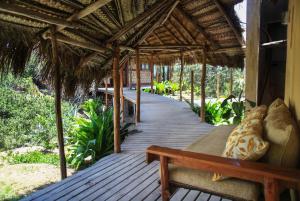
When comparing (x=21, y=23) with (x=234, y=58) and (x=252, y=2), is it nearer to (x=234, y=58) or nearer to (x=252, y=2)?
(x=252, y=2)

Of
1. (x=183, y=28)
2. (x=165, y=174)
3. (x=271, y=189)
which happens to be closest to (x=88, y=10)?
(x=165, y=174)

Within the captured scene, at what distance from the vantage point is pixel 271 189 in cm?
143

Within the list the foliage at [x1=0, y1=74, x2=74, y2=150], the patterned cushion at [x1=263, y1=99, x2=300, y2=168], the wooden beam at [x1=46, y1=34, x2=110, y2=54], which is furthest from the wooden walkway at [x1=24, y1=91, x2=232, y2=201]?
the foliage at [x1=0, y1=74, x2=74, y2=150]

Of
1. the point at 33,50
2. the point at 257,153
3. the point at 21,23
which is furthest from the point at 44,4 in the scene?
the point at 257,153

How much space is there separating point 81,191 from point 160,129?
306 centimetres

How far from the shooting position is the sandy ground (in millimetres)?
4996

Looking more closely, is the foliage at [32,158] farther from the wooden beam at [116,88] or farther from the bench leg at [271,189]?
the bench leg at [271,189]

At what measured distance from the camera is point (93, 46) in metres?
3.66

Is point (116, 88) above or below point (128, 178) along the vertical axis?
above

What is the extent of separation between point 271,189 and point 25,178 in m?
5.70

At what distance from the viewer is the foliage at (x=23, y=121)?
861 centimetres

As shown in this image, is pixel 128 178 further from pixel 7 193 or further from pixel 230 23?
pixel 230 23

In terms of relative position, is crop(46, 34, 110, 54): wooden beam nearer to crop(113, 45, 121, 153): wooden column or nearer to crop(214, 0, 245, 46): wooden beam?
crop(113, 45, 121, 153): wooden column

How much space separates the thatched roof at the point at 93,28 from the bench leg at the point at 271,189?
2.23 meters
